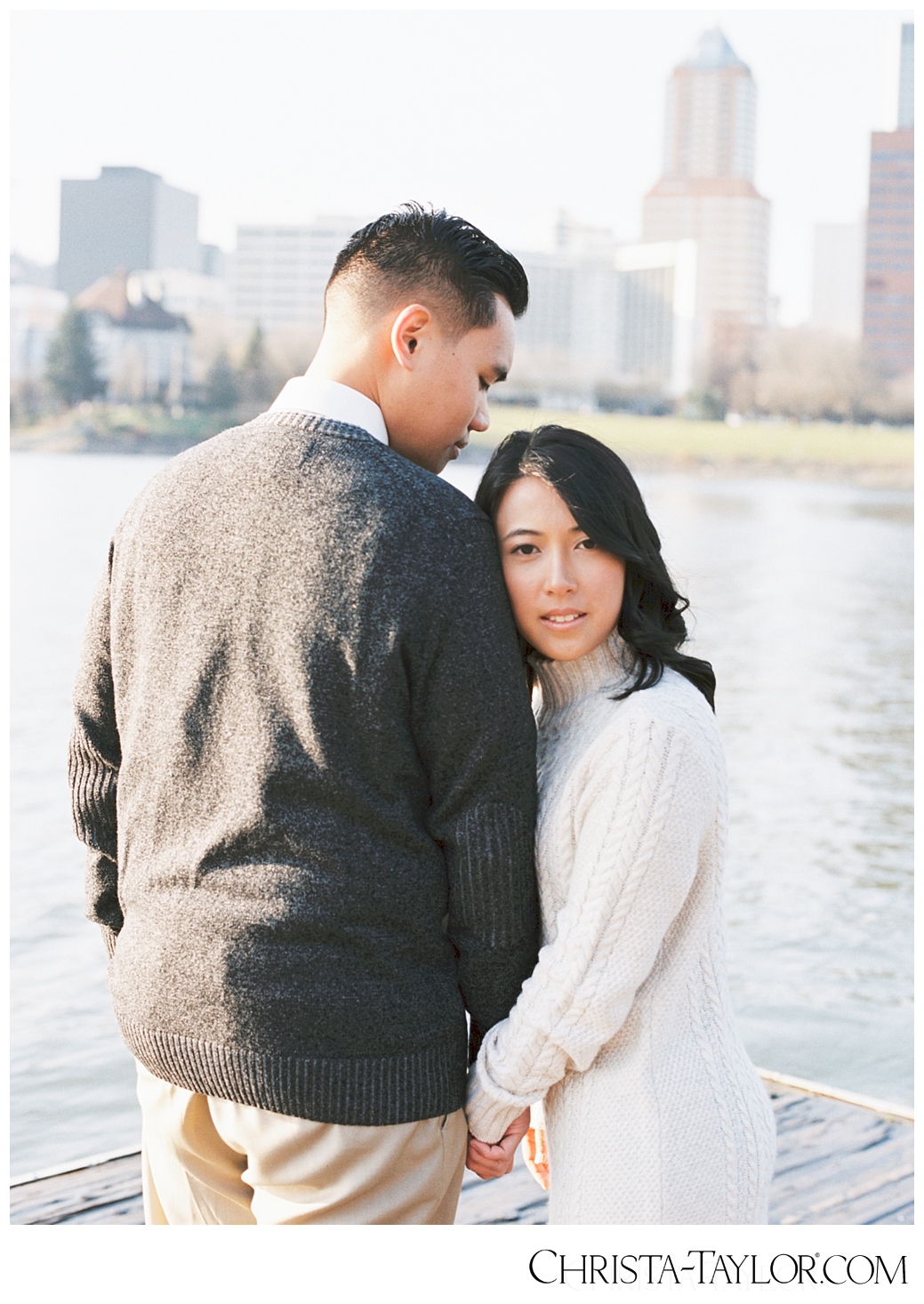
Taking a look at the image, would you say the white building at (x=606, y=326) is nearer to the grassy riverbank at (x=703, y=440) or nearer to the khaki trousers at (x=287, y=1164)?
the grassy riverbank at (x=703, y=440)

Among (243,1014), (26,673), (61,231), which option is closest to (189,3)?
(243,1014)

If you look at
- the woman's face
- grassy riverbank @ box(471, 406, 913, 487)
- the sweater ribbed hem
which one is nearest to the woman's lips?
the woman's face

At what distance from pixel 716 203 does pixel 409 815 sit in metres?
43.3

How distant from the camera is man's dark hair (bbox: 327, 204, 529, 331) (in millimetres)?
1451

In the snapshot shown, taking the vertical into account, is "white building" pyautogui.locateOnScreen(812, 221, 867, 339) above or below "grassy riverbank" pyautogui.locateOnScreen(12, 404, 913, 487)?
above

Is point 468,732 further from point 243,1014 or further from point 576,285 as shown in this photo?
point 576,285

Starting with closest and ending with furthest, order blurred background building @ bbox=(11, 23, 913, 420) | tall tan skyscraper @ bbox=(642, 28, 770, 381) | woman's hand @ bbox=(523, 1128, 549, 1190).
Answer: woman's hand @ bbox=(523, 1128, 549, 1190), blurred background building @ bbox=(11, 23, 913, 420), tall tan skyscraper @ bbox=(642, 28, 770, 381)

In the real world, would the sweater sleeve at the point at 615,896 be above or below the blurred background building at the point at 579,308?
below

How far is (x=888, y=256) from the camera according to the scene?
119 ft

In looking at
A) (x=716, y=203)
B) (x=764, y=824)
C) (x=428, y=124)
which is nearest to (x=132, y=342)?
(x=428, y=124)

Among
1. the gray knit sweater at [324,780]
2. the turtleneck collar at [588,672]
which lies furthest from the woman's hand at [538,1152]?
the turtleneck collar at [588,672]

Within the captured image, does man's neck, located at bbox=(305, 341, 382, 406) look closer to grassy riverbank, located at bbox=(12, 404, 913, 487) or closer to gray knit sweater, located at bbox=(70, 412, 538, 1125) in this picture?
gray knit sweater, located at bbox=(70, 412, 538, 1125)

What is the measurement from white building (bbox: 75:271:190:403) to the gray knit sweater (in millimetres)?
31938

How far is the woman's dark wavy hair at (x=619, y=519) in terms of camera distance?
1.43m
